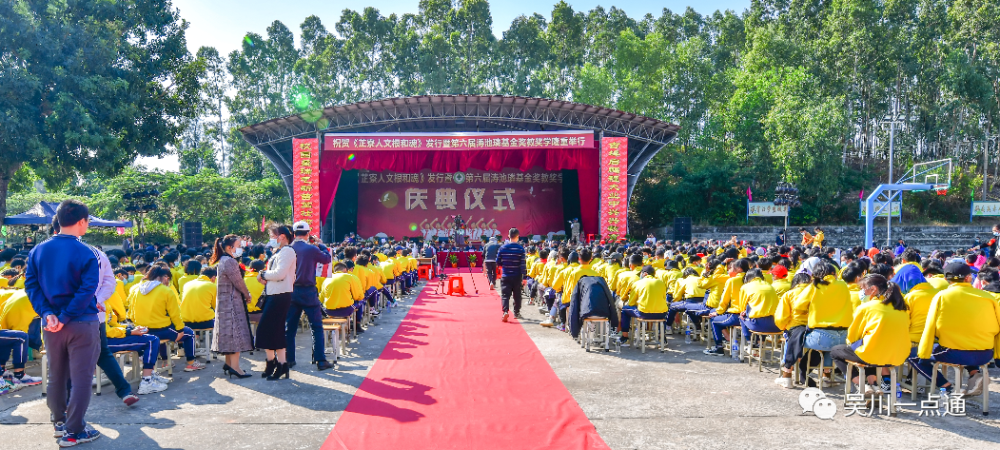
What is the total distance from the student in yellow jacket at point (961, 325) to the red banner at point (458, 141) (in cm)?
1306

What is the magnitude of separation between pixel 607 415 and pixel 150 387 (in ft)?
10.6

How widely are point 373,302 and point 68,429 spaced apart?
4.73 metres

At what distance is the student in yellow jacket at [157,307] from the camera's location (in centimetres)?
462

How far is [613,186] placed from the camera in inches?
664

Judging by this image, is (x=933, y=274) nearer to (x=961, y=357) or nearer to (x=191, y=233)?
(x=961, y=357)

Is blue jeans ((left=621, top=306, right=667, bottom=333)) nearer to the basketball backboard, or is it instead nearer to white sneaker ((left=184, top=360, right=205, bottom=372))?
white sneaker ((left=184, top=360, right=205, bottom=372))

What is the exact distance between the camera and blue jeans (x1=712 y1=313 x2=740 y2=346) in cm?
545

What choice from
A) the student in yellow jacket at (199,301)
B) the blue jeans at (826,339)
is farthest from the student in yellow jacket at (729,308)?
the student in yellow jacket at (199,301)

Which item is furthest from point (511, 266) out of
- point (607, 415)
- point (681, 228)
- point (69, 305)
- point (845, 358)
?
point (681, 228)

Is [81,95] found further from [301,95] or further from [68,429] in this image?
[301,95]

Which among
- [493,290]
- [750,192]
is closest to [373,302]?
[493,290]

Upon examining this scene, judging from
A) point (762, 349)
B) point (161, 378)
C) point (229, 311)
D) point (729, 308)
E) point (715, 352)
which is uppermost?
point (229, 311)

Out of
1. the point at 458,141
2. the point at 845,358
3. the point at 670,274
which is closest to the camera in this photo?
the point at 845,358

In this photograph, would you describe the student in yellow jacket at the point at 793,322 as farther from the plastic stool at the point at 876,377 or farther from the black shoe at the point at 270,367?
the black shoe at the point at 270,367
